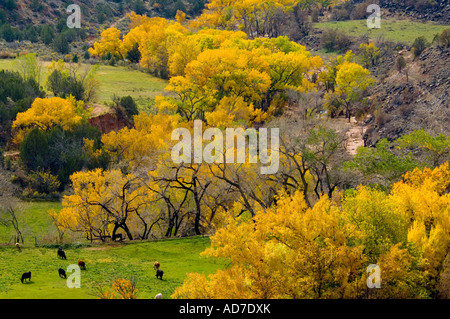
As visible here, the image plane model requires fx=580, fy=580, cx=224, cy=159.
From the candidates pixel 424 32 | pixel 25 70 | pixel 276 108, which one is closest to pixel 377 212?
pixel 276 108

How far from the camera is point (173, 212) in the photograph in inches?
1874

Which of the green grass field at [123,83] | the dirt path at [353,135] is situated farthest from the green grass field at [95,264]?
the green grass field at [123,83]

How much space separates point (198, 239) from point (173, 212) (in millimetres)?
5024

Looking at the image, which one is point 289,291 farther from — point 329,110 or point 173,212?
point 329,110

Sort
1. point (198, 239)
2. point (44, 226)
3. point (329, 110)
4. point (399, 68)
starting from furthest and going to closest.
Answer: point (399, 68) < point (329, 110) < point (44, 226) < point (198, 239)

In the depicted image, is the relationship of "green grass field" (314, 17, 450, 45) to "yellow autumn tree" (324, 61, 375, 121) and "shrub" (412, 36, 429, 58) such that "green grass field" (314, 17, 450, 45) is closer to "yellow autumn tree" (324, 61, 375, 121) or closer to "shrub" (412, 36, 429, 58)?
"shrub" (412, 36, 429, 58)

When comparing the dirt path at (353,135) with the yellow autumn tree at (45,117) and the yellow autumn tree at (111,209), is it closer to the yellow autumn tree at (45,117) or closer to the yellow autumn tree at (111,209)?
the yellow autumn tree at (111,209)

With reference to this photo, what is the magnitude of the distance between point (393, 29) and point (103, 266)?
8687 cm

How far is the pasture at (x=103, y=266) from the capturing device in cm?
3114

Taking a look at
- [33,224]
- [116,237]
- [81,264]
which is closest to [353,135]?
[116,237]

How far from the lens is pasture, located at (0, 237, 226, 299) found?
31141 mm

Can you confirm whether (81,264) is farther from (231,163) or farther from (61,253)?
(231,163)

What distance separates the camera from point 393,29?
10794 cm

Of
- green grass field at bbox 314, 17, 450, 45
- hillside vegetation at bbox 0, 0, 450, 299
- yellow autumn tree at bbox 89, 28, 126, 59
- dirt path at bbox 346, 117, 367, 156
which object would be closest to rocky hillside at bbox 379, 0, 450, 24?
hillside vegetation at bbox 0, 0, 450, 299
